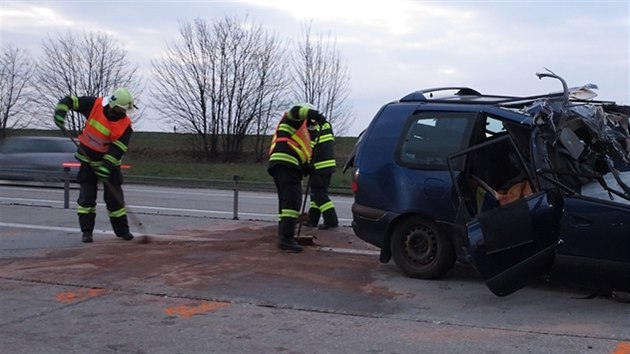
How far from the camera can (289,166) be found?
29.4 ft

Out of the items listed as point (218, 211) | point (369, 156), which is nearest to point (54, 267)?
point (369, 156)

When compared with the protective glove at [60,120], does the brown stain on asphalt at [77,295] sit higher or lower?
lower

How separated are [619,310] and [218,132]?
34865mm

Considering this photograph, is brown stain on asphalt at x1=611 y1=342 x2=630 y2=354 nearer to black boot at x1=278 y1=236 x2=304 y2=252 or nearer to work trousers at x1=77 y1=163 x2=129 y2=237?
black boot at x1=278 y1=236 x2=304 y2=252

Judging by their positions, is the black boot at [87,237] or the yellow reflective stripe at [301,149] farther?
the black boot at [87,237]

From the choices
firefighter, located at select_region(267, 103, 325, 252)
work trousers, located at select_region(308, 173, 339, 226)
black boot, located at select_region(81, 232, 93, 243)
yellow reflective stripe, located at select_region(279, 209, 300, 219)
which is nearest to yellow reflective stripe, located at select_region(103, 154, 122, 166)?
black boot, located at select_region(81, 232, 93, 243)

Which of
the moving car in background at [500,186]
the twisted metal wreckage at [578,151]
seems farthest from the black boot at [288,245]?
the twisted metal wreckage at [578,151]

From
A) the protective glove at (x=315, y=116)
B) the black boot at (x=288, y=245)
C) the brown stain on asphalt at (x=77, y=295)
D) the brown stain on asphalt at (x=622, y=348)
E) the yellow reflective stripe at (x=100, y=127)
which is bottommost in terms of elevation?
the brown stain on asphalt at (x=77, y=295)

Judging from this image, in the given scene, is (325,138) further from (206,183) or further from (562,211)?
(206,183)

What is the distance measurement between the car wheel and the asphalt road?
5.0 inches

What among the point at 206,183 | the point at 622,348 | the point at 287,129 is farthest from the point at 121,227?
the point at 206,183

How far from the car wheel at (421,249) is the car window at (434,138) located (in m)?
0.58

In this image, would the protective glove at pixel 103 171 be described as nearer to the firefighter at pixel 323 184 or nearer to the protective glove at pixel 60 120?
the protective glove at pixel 60 120

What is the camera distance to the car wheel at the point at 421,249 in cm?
741
